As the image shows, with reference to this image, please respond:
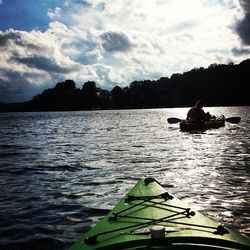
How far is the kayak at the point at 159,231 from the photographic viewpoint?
14.9 ft

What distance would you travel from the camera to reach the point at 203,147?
777 inches

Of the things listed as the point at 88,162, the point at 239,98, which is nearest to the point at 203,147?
the point at 88,162

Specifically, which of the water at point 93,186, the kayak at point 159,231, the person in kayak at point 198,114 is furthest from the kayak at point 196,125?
the kayak at point 159,231

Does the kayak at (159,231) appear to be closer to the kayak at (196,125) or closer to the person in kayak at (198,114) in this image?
the kayak at (196,125)

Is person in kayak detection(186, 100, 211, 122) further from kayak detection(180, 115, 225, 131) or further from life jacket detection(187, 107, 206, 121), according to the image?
kayak detection(180, 115, 225, 131)

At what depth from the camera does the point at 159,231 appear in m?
4.38

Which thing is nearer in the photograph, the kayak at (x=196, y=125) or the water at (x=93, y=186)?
the water at (x=93, y=186)

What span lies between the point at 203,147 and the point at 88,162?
7.43m

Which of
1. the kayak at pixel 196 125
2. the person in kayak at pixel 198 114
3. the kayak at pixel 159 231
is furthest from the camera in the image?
the person in kayak at pixel 198 114

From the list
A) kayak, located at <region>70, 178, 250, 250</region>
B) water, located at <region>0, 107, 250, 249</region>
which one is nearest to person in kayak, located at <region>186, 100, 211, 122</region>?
water, located at <region>0, 107, 250, 249</region>

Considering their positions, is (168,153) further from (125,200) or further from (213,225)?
(213,225)

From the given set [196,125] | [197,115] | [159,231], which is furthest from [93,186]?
[197,115]

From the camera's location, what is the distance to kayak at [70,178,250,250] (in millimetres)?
4547

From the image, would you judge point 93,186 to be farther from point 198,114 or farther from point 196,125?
point 198,114
